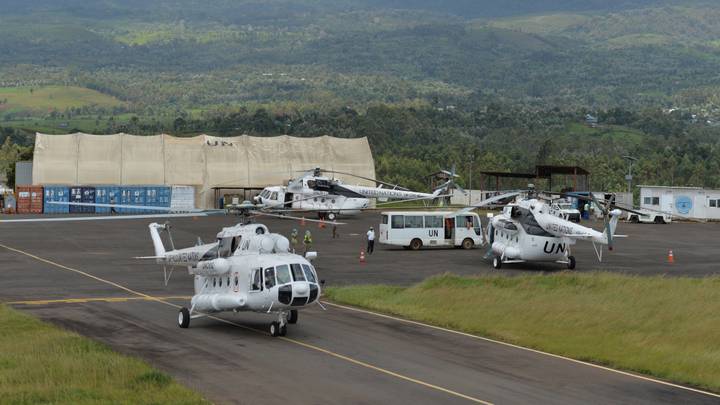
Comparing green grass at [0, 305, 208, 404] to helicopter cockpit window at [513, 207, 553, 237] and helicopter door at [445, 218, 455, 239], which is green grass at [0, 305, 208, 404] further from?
helicopter door at [445, 218, 455, 239]

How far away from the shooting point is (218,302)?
102ft

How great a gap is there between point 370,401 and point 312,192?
6163 centimetres

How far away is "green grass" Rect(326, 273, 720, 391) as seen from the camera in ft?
90.1

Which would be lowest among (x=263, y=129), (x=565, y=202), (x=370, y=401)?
(x=370, y=401)

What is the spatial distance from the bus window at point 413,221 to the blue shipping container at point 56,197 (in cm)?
4206

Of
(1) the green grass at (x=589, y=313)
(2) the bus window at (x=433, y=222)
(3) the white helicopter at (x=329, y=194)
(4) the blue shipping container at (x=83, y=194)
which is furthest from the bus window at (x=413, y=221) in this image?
(4) the blue shipping container at (x=83, y=194)

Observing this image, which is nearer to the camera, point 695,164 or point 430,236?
point 430,236

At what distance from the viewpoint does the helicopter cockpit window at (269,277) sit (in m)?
29.2

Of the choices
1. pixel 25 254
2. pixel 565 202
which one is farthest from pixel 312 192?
pixel 25 254

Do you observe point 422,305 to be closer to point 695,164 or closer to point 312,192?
point 312,192

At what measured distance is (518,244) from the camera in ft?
167

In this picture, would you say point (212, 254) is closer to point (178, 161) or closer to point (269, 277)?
point (269, 277)

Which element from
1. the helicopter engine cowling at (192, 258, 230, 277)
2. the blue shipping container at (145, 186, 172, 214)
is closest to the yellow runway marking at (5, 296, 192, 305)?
the helicopter engine cowling at (192, 258, 230, 277)

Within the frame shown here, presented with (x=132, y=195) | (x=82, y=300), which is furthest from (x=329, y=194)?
(x=82, y=300)
